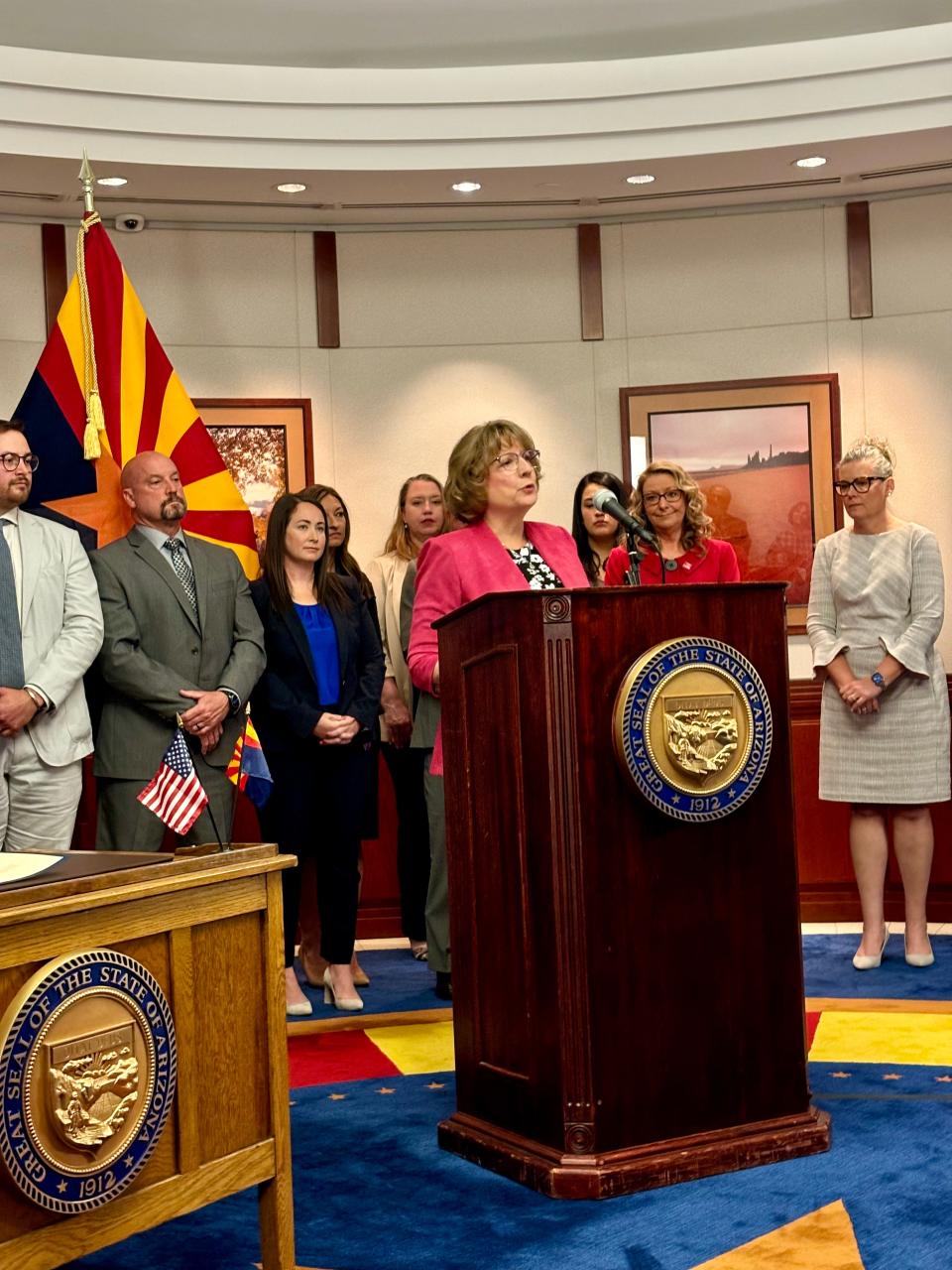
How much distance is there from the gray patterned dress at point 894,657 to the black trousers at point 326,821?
157 cm

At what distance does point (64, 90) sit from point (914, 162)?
3395mm

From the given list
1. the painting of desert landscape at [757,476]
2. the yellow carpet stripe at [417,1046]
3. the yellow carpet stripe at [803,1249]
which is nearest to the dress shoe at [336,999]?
the yellow carpet stripe at [417,1046]

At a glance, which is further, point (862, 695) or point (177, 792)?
point (862, 695)

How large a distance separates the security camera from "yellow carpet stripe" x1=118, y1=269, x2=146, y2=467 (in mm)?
1228

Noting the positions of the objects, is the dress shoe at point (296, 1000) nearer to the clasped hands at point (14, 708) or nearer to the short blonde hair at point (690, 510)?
the clasped hands at point (14, 708)

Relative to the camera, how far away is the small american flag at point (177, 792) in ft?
7.82

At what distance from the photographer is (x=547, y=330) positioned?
677 centimetres

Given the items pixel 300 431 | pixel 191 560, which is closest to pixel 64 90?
pixel 300 431

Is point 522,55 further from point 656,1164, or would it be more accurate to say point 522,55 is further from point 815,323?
point 656,1164

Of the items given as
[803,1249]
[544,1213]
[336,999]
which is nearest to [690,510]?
[336,999]

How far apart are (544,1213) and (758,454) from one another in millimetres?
4546

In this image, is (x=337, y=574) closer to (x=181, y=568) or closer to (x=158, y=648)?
(x=181, y=568)

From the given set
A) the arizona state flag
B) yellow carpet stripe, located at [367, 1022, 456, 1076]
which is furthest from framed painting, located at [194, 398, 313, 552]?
yellow carpet stripe, located at [367, 1022, 456, 1076]

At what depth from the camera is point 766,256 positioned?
667cm
